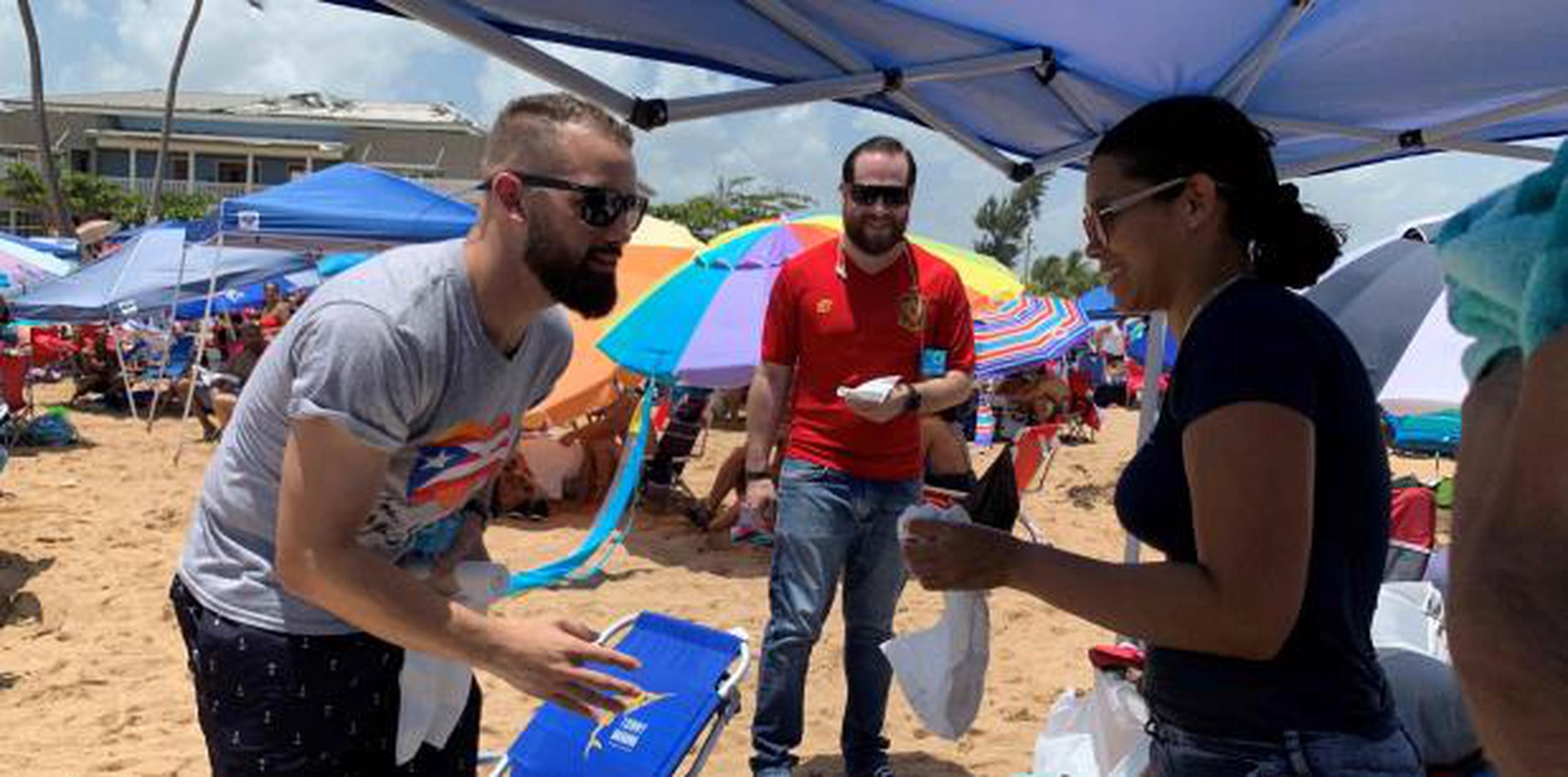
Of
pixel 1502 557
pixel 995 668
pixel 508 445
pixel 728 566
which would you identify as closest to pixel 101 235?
pixel 728 566

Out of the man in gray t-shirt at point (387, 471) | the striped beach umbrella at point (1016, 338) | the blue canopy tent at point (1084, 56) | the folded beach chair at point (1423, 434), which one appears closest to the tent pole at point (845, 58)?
the blue canopy tent at point (1084, 56)

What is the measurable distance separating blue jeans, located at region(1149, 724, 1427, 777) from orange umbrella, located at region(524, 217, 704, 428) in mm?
6207

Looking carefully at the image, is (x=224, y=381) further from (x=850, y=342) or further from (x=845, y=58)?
(x=845, y=58)

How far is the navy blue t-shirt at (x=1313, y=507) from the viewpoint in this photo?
1.37 meters

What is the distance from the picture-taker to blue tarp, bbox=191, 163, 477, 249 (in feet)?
30.9

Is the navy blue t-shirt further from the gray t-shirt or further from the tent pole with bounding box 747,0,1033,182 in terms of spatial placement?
the tent pole with bounding box 747,0,1033,182

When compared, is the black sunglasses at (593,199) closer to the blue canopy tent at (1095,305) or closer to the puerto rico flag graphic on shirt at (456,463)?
the puerto rico flag graphic on shirt at (456,463)

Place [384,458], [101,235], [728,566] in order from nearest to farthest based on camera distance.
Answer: [384,458]
[728,566]
[101,235]

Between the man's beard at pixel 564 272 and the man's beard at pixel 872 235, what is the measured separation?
1538mm

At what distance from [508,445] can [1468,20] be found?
252 centimetres

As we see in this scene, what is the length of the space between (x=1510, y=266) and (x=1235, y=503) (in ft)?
2.17

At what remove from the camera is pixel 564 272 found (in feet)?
6.16

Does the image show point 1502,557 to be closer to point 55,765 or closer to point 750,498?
point 750,498

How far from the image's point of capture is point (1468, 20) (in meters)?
2.80
